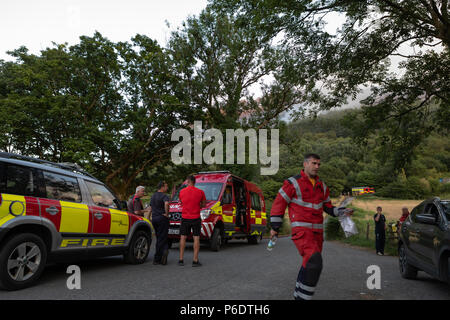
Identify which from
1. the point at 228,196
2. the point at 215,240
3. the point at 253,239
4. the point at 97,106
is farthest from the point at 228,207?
the point at 97,106

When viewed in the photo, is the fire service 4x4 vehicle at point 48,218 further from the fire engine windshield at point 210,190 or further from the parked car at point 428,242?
the parked car at point 428,242

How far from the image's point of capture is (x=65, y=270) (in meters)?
6.38

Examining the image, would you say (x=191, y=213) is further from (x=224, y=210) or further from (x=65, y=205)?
(x=224, y=210)

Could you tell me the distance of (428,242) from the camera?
5.54 meters

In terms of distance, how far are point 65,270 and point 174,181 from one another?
1920cm

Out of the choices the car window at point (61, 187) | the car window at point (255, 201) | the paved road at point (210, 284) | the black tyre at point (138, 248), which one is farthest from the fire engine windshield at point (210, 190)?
the car window at point (61, 187)

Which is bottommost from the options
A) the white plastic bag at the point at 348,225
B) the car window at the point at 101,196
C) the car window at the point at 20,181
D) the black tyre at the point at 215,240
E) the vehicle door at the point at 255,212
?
the black tyre at the point at 215,240

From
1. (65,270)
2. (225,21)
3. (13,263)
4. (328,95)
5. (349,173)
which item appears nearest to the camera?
(13,263)

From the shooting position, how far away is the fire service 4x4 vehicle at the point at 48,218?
4.60 meters

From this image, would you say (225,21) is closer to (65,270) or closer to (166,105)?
(166,105)

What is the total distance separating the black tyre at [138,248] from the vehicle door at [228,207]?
378cm

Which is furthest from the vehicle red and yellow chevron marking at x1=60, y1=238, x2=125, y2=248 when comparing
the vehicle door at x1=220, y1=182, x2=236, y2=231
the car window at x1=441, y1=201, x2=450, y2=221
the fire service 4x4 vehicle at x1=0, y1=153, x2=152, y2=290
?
the car window at x1=441, y1=201, x2=450, y2=221
